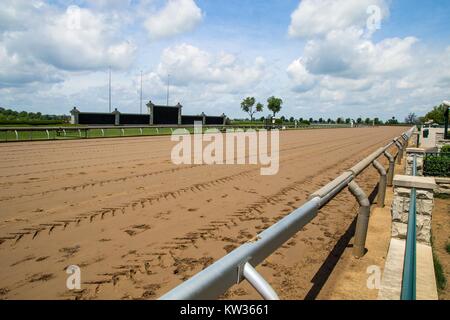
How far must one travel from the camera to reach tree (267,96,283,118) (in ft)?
302

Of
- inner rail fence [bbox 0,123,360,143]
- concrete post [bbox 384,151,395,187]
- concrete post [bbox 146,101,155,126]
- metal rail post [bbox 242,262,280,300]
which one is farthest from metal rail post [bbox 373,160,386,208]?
concrete post [bbox 146,101,155,126]

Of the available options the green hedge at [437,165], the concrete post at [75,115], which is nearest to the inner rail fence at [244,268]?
the green hedge at [437,165]

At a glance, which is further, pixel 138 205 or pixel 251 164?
pixel 251 164

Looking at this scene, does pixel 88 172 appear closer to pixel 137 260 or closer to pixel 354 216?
pixel 137 260

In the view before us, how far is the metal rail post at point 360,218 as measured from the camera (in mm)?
4086

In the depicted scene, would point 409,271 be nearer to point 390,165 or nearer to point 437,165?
point 390,165

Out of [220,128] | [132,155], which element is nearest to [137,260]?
[132,155]

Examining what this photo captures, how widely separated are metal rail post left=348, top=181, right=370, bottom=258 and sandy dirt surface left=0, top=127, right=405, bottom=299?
1.33 ft

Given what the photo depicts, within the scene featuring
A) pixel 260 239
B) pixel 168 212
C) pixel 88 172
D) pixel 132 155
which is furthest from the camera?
pixel 132 155

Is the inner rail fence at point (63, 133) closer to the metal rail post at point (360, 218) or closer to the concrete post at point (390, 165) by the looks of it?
the concrete post at point (390, 165)

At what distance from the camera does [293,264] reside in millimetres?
3994

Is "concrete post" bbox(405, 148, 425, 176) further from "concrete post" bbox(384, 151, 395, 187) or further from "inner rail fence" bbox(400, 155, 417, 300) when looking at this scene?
"inner rail fence" bbox(400, 155, 417, 300)

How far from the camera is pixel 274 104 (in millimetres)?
92062

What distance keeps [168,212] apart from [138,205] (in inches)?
26.9
